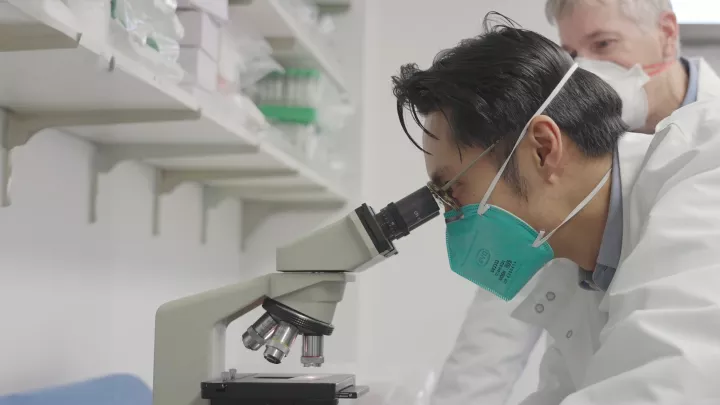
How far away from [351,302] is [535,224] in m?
1.56

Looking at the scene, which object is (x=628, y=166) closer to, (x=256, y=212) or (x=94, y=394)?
(x=94, y=394)

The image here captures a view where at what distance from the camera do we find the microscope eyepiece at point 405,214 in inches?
42.4

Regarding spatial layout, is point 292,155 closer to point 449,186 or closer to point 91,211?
point 91,211

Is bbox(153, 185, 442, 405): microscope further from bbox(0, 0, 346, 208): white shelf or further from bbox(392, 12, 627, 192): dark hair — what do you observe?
bbox(0, 0, 346, 208): white shelf

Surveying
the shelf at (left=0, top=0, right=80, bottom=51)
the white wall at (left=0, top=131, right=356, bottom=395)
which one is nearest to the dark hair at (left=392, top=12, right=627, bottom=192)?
the shelf at (left=0, top=0, right=80, bottom=51)

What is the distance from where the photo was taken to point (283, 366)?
254cm

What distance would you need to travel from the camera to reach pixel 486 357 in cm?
171

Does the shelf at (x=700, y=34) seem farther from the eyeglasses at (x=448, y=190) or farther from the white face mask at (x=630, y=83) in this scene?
the eyeglasses at (x=448, y=190)

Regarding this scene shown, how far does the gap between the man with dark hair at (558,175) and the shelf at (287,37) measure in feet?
2.24

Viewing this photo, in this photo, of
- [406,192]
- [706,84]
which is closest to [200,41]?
[706,84]

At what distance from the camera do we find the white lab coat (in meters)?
1.70

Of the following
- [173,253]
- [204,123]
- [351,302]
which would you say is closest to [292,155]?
[173,253]

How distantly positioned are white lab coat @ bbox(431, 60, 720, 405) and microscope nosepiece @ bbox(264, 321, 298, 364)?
74cm

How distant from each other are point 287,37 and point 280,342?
121cm
